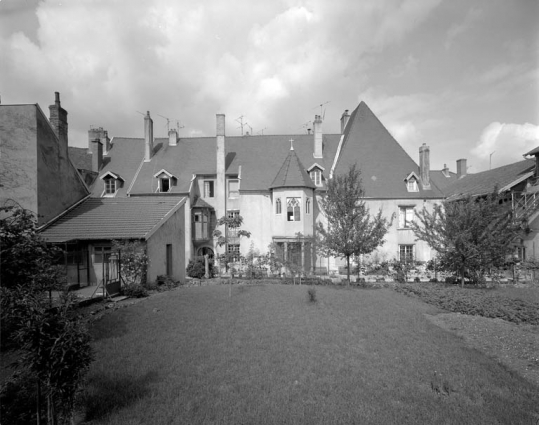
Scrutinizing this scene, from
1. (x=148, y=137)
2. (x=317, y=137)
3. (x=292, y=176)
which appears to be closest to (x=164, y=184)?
(x=148, y=137)

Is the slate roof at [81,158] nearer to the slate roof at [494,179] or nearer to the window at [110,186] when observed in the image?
the window at [110,186]

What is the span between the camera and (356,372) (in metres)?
7.36

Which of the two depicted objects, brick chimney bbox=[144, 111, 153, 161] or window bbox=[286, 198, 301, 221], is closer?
window bbox=[286, 198, 301, 221]

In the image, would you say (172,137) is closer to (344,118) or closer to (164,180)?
(164,180)

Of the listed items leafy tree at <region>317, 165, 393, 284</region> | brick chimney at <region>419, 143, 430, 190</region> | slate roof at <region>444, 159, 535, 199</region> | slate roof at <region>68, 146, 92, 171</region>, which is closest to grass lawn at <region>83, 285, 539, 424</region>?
leafy tree at <region>317, 165, 393, 284</region>

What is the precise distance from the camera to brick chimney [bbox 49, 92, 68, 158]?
20.7 m

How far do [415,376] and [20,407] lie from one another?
813 cm

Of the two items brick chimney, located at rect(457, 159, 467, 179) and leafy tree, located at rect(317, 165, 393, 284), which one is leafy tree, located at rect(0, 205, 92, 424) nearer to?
leafy tree, located at rect(317, 165, 393, 284)

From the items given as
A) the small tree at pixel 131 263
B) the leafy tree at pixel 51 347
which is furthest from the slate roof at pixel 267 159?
the leafy tree at pixel 51 347

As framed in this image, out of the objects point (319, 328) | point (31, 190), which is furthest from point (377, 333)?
point (31, 190)

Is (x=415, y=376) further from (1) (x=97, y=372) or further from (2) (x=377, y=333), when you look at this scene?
(1) (x=97, y=372)

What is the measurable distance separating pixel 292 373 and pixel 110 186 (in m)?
28.6

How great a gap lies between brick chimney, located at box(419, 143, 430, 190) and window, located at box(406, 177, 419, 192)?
67 centimetres

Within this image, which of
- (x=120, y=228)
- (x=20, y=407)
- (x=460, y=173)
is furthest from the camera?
(x=460, y=173)
